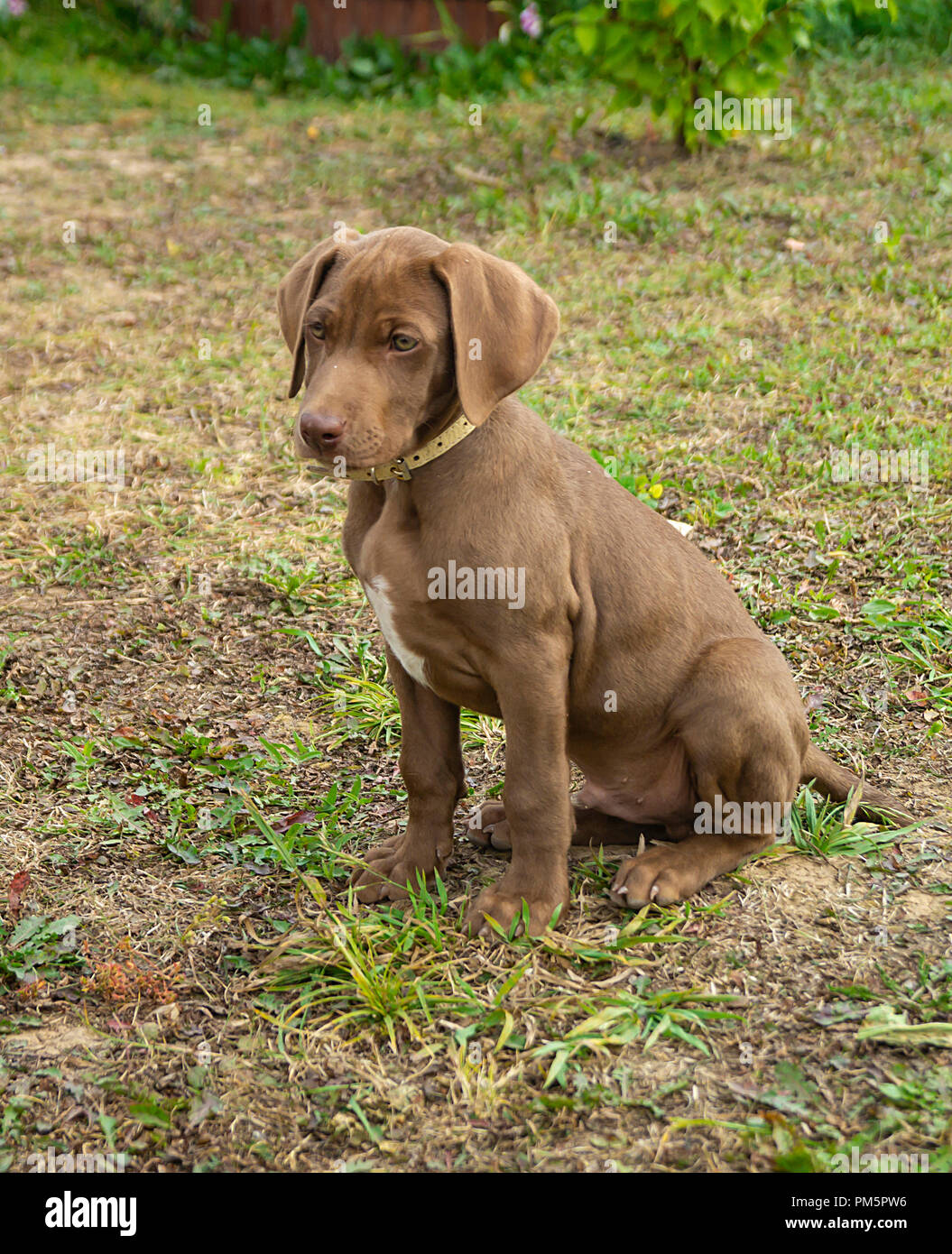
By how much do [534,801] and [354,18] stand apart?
1164cm

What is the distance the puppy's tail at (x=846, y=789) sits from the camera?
3.71 m

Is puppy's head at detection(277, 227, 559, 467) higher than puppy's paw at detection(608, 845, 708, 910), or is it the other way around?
puppy's head at detection(277, 227, 559, 467)

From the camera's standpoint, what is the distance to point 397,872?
138 inches

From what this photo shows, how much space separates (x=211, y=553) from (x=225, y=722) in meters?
1.16

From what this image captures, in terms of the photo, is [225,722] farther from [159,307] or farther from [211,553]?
[159,307]

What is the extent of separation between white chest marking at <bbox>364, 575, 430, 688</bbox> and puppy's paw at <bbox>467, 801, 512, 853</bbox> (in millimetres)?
602
